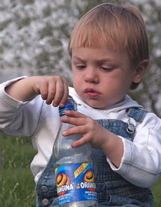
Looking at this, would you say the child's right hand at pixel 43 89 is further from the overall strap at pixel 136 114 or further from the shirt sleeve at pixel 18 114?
the overall strap at pixel 136 114

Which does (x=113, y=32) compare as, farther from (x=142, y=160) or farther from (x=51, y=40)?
(x=51, y=40)

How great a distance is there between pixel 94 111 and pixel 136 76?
14.8 inches

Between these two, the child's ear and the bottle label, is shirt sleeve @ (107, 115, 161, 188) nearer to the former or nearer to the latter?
the bottle label

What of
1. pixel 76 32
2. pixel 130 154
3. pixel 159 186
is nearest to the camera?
pixel 130 154

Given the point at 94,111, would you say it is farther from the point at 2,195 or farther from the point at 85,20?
the point at 2,195

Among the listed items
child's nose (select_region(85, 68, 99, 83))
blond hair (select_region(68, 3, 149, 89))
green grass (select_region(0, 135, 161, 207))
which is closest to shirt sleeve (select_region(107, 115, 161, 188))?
child's nose (select_region(85, 68, 99, 83))

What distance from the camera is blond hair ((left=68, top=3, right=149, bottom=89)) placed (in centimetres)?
268

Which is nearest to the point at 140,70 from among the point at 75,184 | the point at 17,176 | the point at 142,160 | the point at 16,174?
the point at 142,160

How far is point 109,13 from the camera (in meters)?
2.86

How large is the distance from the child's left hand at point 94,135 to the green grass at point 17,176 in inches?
57.1

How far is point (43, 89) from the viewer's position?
2377mm

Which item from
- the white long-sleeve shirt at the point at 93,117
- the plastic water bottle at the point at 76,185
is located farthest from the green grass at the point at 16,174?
the plastic water bottle at the point at 76,185

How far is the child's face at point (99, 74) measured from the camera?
8.71 ft

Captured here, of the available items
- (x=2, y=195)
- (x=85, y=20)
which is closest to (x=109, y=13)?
(x=85, y=20)
